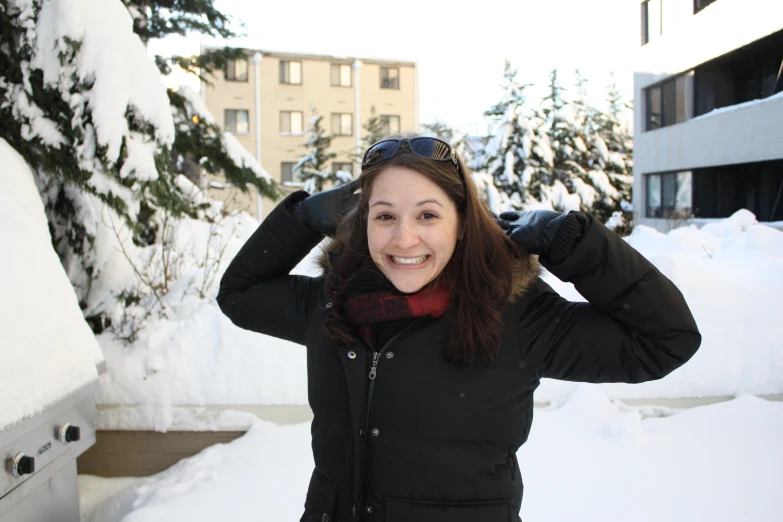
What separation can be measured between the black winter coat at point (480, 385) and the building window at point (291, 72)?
31.5 metres

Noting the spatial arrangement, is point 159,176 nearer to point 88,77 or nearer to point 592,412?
point 88,77

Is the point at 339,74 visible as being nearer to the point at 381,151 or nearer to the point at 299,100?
the point at 299,100

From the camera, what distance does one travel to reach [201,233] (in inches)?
259

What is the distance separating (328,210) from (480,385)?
78cm

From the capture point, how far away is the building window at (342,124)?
105 ft

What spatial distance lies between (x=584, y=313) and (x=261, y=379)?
2.83 metres

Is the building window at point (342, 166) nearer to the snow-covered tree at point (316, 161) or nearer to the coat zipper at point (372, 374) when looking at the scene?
the snow-covered tree at point (316, 161)

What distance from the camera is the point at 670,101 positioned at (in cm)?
1980

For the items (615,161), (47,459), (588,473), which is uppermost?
(615,161)

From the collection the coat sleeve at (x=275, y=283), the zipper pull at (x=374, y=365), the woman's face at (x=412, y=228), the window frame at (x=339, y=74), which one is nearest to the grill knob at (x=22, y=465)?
the coat sleeve at (x=275, y=283)

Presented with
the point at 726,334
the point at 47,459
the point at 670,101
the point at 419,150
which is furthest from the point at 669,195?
the point at 47,459

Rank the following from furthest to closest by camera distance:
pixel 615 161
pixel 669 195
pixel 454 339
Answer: pixel 615 161 < pixel 669 195 < pixel 454 339

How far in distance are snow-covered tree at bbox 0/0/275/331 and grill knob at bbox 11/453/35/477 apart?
236 centimetres

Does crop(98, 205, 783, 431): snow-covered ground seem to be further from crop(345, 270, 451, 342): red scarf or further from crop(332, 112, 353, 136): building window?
crop(332, 112, 353, 136): building window
